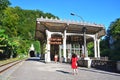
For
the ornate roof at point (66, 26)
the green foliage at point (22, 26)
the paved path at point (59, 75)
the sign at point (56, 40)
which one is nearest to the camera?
the paved path at point (59, 75)

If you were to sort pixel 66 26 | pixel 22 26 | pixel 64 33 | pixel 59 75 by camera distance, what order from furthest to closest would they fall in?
pixel 22 26
pixel 64 33
pixel 66 26
pixel 59 75

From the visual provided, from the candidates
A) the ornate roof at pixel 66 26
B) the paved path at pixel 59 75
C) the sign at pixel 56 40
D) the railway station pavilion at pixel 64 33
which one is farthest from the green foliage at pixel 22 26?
the paved path at pixel 59 75

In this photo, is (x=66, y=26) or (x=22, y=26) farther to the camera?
(x=22, y=26)

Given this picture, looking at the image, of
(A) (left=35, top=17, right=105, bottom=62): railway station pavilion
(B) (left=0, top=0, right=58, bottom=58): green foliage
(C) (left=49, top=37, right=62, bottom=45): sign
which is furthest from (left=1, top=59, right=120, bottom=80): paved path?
(B) (left=0, top=0, right=58, bottom=58): green foliage

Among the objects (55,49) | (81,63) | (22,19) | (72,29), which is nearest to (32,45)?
(22,19)

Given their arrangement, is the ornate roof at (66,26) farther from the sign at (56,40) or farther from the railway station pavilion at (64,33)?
the sign at (56,40)

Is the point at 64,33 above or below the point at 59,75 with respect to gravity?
above

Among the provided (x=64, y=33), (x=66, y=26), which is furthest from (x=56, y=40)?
(x=66, y=26)

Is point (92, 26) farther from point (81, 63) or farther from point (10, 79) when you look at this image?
point (10, 79)

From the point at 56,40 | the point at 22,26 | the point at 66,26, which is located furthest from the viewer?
the point at 22,26

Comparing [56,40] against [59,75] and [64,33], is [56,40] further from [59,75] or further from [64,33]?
[59,75]

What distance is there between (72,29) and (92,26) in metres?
4.10

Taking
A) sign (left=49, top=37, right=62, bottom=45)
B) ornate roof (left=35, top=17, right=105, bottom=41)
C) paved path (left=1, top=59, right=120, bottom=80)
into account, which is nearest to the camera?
paved path (left=1, top=59, right=120, bottom=80)

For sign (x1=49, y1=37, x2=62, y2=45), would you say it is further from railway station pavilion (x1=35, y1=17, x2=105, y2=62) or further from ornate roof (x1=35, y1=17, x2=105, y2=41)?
ornate roof (x1=35, y1=17, x2=105, y2=41)
